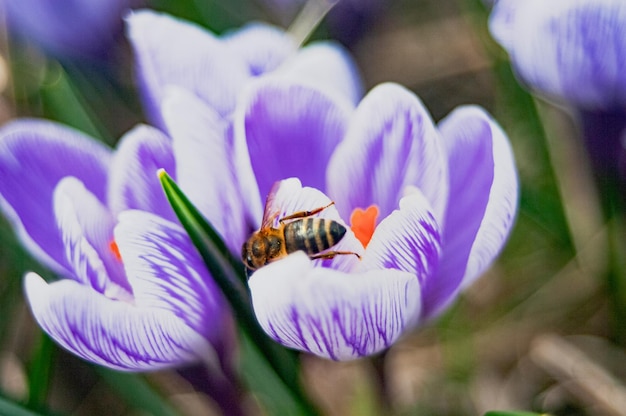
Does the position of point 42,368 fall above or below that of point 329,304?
below

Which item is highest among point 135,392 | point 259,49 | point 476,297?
point 259,49

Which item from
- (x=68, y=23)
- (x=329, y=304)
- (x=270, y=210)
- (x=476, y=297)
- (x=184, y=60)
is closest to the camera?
(x=329, y=304)

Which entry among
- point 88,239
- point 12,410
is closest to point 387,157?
point 88,239

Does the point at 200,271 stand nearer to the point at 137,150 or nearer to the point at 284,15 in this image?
the point at 137,150

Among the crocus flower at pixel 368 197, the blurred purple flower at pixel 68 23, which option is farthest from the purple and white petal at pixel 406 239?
the blurred purple flower at pixel 68 23

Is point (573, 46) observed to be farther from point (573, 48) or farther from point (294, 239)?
point (294, 239)

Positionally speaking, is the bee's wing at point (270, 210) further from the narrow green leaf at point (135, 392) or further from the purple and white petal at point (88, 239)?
the narrow green leaf at point (135, 392)
